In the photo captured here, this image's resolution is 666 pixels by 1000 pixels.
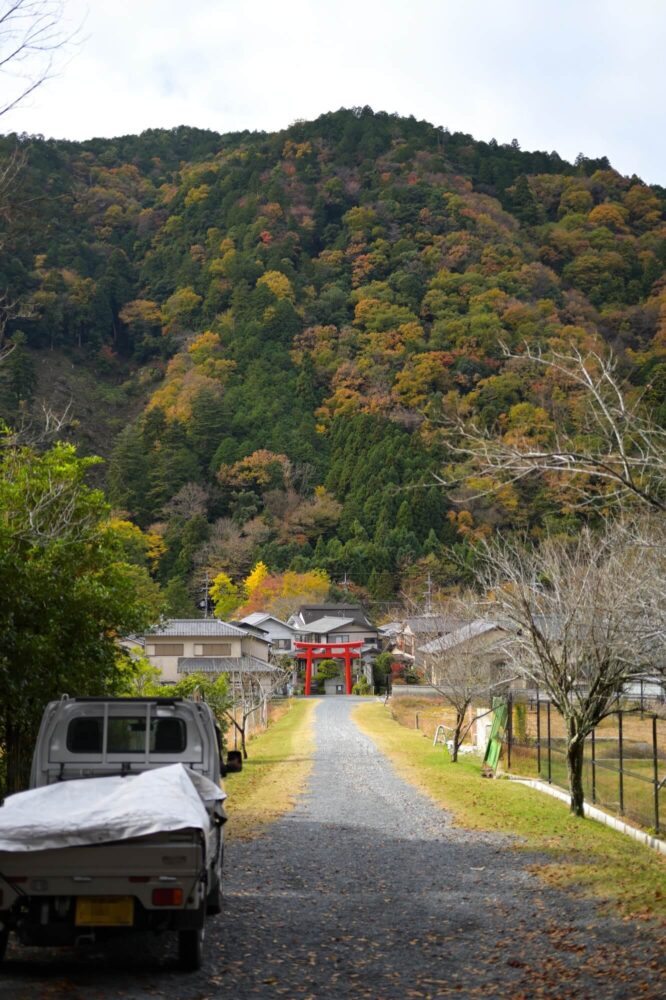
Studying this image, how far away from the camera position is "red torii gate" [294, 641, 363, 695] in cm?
7931

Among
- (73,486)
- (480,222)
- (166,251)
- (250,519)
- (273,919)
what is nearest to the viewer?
(273,919)

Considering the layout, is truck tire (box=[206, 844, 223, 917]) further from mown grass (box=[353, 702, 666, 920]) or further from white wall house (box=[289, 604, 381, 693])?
white wall house (box=[289, 604, 381, 693])

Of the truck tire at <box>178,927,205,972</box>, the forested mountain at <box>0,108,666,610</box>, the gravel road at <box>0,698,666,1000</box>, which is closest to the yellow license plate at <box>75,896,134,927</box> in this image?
the gravel road at <box>0,698,666,1000</box>

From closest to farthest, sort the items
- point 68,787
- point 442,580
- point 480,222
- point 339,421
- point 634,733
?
point 68,787 → point 634,733 → point 442,580 → point 339,421 → point 480,222

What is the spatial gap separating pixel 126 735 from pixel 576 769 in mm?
9549

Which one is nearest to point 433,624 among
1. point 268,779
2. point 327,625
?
point 327,625

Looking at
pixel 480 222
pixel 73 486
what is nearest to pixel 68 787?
pixel 73 486

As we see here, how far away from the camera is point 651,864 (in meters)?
12.1

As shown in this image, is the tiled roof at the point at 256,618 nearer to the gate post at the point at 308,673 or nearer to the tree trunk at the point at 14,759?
the gate post at the point at 308,673

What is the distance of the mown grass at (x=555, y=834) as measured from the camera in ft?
34.6

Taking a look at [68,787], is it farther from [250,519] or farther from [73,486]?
[250,519]

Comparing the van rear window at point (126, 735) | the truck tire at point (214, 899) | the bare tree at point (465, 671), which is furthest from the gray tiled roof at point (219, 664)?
the truck tire at point (214, 899)

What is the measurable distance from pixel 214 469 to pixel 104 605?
3405 inches

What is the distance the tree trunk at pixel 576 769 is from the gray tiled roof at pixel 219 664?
36950mm
